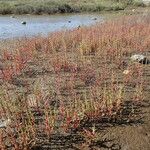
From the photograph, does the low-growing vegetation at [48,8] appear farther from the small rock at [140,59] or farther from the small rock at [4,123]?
the small rock at [4,123]

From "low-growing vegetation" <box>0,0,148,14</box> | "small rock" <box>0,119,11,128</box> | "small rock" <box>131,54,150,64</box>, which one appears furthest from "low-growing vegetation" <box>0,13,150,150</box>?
"low-growing vegetation" <box>0,0,148,14</box>

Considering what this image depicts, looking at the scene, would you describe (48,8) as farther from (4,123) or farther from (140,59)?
(4,123)

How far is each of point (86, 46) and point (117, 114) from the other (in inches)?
228

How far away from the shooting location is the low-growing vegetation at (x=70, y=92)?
23.2 ft

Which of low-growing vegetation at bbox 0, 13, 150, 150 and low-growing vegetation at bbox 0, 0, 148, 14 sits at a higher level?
low-growing vegetation at bbox 0, 13, 150, 150

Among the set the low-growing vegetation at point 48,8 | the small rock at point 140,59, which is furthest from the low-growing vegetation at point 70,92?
the low-growing vegetation at point 48,8

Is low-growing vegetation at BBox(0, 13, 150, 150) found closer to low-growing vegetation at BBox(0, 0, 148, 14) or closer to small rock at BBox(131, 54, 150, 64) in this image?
small rock at BBox(131, 54, 150, 64)

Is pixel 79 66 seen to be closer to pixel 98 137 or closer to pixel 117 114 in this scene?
pixel 117 114

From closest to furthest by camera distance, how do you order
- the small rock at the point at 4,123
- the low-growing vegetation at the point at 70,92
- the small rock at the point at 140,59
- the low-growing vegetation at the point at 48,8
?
the low-growing vegetation at the point at 70,92
the small rock at the point at 4,123
the small rock at the point at 140,59
the low-growing vegetation at the point at 48,8

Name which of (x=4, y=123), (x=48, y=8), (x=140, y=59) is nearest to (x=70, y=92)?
(x=4, y=123)

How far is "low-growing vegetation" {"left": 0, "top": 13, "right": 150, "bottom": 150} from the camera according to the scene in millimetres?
7066

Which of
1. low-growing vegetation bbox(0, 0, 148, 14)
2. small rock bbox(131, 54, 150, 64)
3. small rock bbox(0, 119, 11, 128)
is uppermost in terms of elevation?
small rock bbox(0, 119, 11, 128)

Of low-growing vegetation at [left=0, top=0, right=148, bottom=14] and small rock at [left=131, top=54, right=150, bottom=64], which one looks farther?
low-growing vegetation at [left=0, top=0, right=148, bottom=14]

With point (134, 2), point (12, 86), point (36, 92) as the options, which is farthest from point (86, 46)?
point (134, 2)
